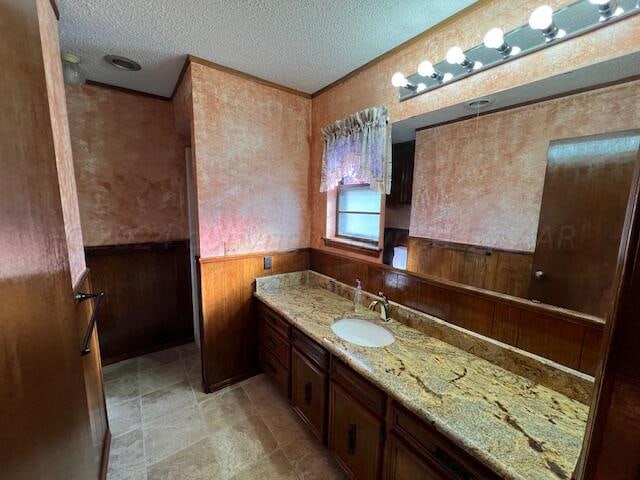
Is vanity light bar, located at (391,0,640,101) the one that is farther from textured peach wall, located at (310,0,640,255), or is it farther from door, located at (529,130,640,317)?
door, located at (529,130,640,317)

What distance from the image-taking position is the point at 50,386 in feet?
2.30

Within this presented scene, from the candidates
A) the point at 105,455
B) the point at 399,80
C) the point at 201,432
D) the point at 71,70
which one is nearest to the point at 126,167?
the point at 71,70

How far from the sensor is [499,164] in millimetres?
1260

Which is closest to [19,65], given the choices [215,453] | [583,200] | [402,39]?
[402,39]

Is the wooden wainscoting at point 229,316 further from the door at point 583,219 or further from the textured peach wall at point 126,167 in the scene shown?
the door at point 583,219

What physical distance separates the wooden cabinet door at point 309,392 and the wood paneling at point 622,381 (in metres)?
1.27

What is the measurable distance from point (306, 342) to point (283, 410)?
0.75 m

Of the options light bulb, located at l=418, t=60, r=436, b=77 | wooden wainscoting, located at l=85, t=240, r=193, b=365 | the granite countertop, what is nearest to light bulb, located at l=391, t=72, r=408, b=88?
light bulb, located at l=418, t=60, r=436, b=77

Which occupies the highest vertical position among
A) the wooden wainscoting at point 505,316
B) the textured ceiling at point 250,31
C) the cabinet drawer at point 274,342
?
the textured ceiling at point 250,31

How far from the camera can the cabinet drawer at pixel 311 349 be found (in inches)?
60.1

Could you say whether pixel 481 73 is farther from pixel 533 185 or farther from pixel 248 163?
pixel 248 163

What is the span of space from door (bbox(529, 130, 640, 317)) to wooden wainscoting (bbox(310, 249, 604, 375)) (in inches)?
2.7

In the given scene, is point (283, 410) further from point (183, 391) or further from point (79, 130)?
point (79, 130)

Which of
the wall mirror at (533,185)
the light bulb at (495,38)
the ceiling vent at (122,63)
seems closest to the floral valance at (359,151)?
the wall mirror at (533,185)
